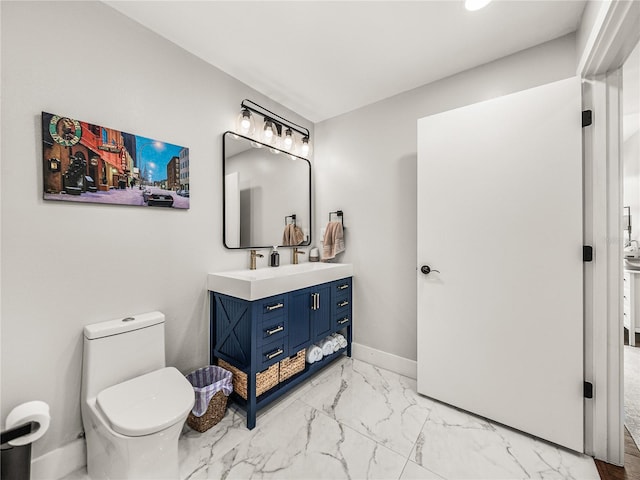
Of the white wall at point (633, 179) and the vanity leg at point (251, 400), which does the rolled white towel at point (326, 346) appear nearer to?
the vanity leg at point (251, 400)

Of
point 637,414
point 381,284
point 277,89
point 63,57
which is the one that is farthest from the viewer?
point 381,284

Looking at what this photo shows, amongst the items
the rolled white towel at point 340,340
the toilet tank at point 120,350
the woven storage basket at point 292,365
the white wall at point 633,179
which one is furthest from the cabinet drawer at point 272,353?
the white wall at point 633,179

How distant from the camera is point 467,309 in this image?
1.82 meters

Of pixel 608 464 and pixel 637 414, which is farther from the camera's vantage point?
pixel 637 414

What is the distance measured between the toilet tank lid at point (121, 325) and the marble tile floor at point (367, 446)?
709 millimetres

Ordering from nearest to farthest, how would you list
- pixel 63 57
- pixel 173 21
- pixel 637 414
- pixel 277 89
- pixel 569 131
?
pixel 63 57 → pixel 569 131 → pixel 173 21 → pixel 637 414 → pixel 277 89

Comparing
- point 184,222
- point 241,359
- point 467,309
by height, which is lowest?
point 241,359

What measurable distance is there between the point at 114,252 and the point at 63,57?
1016 mm

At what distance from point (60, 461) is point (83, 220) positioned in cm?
121

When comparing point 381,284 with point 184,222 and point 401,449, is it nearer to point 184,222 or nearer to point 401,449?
point 401,449

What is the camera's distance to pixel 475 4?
145cm

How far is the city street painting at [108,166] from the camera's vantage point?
1.32 metres

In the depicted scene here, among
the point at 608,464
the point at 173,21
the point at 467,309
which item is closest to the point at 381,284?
the point at 467,309

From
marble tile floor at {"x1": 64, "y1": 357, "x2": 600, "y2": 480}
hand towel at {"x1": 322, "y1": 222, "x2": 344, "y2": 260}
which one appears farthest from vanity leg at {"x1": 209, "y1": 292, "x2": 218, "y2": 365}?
hand towel at {"x1": 322, "y1": 222, "x2": 344, "y2": 260}
